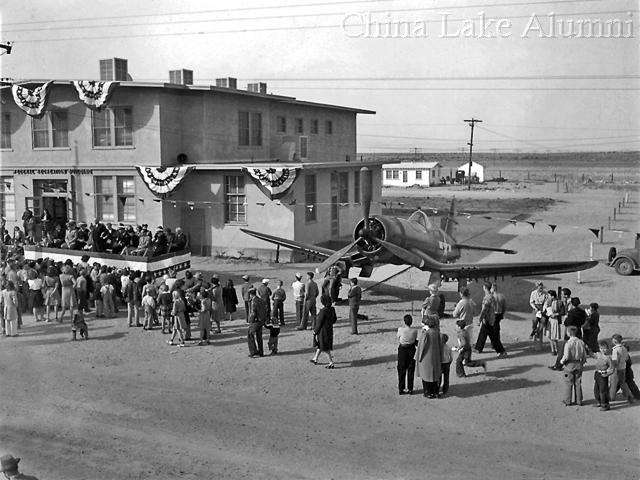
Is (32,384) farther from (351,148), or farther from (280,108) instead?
(351,148)

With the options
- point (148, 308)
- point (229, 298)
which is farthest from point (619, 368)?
point (148, 308)

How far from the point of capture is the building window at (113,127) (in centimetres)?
2992

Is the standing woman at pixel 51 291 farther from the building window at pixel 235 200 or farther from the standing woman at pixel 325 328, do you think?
the building window at pixel 235 200

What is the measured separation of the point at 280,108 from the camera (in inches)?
1438

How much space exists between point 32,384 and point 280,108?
2516 centimetres

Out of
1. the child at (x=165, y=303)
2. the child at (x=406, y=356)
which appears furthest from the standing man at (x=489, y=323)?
the child at (x=165, y=303)

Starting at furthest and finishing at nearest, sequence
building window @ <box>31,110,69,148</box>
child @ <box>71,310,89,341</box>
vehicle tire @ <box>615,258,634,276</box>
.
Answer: building window @ <box>31,110,69,148</box>
vehicle tire @ <box>615,258,634,276</box>
child @ <box>71,310,89,341</box>

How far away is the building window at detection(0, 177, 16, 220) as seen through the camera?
105ft

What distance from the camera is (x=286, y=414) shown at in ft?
38.9

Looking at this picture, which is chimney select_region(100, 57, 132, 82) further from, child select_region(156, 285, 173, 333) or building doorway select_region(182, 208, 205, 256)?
child select_region(156, 285, 173, 333)

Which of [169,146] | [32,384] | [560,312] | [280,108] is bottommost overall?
[32,384]

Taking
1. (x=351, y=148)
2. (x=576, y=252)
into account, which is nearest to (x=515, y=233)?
(x=576, y=252)

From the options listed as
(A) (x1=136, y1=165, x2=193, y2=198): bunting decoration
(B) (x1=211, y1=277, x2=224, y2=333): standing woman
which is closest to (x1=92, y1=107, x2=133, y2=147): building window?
(A) (x1=136, y1=165, x2=193, y2=198): bunting decoration

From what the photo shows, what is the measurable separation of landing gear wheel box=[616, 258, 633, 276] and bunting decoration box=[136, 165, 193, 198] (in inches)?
689
